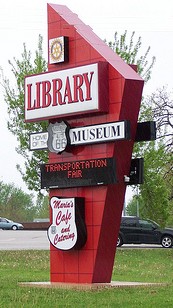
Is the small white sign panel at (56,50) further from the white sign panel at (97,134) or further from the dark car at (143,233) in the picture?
the dark car at (143,233)

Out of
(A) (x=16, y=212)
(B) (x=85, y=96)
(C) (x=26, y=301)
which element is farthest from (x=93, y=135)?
(A) (x=16, y=212)

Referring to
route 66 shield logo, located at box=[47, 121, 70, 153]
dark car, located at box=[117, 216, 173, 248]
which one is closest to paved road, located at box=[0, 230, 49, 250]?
dark car, located at box=[117, 216, 173, 248]

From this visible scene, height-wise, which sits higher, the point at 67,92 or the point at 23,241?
the point at 67,92

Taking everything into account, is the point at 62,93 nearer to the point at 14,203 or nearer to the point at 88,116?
the point at 88,116

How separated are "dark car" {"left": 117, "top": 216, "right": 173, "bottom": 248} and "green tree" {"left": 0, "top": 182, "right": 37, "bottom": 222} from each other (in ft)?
213

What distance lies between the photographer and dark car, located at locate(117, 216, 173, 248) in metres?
41.3

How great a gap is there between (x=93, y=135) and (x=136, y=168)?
Answer: 1232mm

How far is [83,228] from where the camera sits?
19.9m

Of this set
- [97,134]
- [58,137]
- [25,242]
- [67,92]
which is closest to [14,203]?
[25,242]

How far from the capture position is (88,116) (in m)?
20.1

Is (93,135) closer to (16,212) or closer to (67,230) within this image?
(67,230)

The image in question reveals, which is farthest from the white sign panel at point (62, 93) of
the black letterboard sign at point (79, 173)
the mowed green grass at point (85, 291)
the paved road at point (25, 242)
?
the paved road at point (25, 242)

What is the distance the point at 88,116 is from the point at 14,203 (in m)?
92.5

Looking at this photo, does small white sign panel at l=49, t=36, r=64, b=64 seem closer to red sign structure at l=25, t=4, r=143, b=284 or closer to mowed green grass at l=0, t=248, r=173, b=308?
red sign structure at l=25, t=4, r=143, b=284
